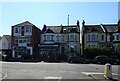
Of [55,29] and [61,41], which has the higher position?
[55,29]

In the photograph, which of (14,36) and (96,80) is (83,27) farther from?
(96,80)

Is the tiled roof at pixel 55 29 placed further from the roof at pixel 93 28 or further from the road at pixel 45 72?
the road at pixel 45 72

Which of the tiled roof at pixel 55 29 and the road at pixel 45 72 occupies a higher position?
the tiled roof at pixel 55 29

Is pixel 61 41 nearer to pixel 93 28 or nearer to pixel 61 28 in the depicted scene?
pixel 61 28

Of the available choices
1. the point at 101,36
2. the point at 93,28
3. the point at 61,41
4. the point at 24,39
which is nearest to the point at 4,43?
the point at 24,39

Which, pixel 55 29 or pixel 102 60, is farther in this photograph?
pixel 55 29

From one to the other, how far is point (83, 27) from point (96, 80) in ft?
176

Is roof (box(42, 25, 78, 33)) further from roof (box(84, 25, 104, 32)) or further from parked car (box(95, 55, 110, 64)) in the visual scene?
parked car (box(95, 55, 110, 64))

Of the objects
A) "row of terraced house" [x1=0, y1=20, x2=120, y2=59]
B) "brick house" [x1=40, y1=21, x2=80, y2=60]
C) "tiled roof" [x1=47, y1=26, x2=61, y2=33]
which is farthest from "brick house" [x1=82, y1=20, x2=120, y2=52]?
"tiled roof" [x1=47, y1=26, x2=61, y2=33]

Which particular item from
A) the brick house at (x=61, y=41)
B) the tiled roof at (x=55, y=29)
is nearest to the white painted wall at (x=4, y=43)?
the brick house at (x=61, y=41)

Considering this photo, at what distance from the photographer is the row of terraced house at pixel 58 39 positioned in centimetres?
7362

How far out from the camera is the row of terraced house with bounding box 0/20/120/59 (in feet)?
242

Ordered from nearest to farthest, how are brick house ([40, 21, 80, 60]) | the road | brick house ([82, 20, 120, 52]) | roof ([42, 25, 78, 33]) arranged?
the road, brick house ([82, 20, 120, 52]), brick house ([40, 21, 80, 60]), roof ([42, 25, 78, 33])

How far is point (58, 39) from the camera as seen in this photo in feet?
249
